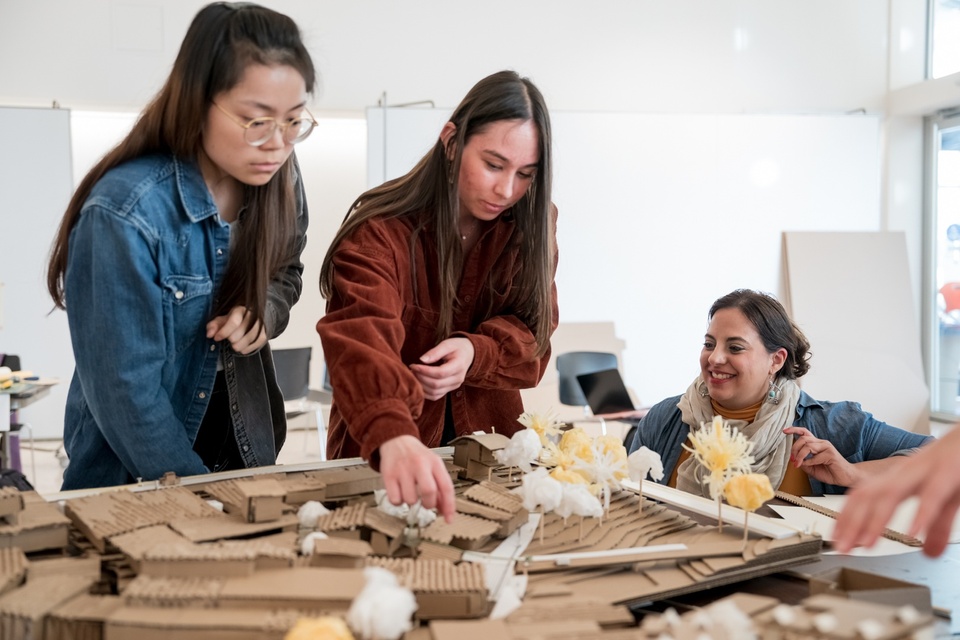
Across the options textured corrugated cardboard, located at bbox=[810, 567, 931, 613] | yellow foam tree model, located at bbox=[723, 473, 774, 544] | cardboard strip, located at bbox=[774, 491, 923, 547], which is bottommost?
cardboard strip, located at bbox=[774, 491, 923, 547]

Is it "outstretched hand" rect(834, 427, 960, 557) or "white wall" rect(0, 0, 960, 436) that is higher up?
"white wall" rect(0, 0, 960, 436)

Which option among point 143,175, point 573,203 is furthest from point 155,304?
point 573,203

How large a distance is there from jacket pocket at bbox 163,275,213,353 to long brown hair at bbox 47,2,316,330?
0.13 ft

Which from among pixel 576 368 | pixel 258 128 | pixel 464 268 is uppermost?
pixel 258 128

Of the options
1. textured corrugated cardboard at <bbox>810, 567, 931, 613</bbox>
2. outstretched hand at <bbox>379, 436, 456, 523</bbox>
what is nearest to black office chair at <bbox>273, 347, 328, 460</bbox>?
outstretched hand at <bbox>379, 436, 456, 523</bbox>

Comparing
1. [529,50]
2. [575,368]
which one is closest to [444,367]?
[575,368]

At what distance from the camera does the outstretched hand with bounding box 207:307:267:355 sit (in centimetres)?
162

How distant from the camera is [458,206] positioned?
1.86 metres

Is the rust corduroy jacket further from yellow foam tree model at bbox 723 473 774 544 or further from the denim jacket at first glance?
yellow foam tree model at bbox 723 473 774 544

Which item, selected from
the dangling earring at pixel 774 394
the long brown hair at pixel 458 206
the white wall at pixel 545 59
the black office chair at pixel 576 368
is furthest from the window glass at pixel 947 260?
the long brown hair at pixel 458 206

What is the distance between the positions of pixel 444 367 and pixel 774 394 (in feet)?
4.30

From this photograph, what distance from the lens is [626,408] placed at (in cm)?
507

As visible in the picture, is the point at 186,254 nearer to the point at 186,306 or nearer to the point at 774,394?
the point at 186,306

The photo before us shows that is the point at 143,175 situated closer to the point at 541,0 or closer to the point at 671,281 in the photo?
the point at 671,281
